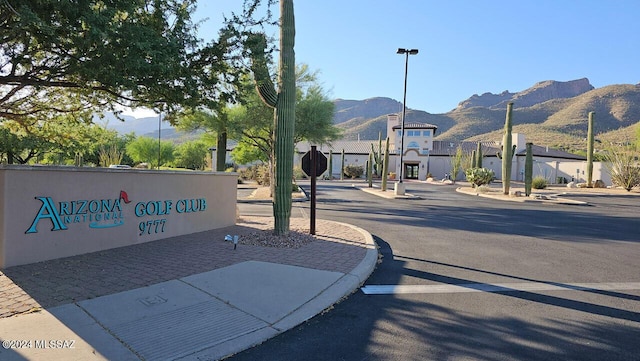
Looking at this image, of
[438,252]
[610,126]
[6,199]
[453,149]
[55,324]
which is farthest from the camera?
[610,126]

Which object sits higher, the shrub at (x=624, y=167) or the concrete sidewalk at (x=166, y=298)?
the shrub at (x=624, y=167)

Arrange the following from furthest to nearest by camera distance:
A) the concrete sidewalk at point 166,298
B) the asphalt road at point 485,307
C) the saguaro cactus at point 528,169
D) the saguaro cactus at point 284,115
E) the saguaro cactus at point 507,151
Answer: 1. the saguaro cactus at point 507,151
2. the saguaro cactus at point 528,169
3. the saguaro cactus at point 284,115
4. the asphalt road at point 485,307
5. the concrete sidewalk at point 166,298

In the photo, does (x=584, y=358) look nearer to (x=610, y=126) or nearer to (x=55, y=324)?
(x=55, y=324)

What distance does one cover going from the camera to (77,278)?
220 inches

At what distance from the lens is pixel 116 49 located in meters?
5.95

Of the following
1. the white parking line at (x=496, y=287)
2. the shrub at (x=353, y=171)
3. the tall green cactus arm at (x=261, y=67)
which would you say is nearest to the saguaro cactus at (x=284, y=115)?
the tall green cactus arm at (x=261, y=67)

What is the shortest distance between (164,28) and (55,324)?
5.45 meters

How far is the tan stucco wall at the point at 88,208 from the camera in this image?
6.14 m

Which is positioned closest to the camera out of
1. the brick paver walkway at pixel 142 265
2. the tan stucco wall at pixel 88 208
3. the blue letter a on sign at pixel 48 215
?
the brick paver walkway at pixel 142 265

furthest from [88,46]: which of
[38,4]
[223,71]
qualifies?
[223,71]

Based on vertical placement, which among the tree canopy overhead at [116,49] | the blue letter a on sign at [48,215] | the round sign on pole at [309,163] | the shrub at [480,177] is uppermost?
the tree canopy overhead at [116,49]

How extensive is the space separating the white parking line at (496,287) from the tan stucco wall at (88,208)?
16.8 feet

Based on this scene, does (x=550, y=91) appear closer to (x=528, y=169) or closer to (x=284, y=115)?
(x=528, y=169)

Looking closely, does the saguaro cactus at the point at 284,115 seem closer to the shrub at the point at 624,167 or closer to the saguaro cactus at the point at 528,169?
the saguaro cactus at the point at 528,169
